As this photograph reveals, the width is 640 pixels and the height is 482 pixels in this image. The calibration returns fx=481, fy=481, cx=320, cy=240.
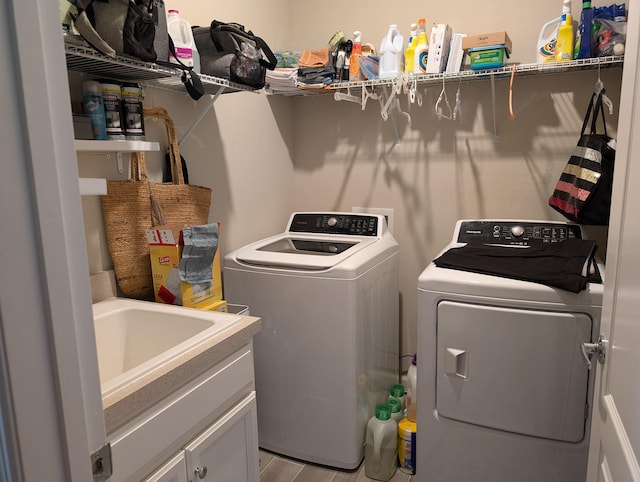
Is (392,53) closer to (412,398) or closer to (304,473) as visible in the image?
(412,398)

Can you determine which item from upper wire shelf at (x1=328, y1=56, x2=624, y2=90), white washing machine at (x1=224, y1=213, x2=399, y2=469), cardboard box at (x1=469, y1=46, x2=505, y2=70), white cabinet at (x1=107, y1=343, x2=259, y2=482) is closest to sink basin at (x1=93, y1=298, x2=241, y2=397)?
white cabinet at (x1=107, y1=343, x2=259, y2=482)

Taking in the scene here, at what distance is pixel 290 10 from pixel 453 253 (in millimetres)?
1714

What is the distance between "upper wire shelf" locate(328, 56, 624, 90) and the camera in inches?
75.9

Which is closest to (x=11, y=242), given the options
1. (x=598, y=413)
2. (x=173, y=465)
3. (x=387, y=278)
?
(x=173, y=465)

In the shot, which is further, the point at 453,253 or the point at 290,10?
the point at 290,10

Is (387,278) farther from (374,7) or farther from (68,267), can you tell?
(68,267)

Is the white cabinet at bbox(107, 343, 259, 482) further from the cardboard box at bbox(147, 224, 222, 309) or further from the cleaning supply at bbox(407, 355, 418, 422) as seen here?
the cleaning supply at bbox(407, 355, 418, 422)

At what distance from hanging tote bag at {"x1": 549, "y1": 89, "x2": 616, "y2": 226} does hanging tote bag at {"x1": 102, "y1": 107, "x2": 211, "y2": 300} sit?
63.0 inches

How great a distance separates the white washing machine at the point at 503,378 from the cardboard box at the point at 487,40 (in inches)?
40.3

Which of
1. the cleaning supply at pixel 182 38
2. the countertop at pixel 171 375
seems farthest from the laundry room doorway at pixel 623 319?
the cleaning supply at pixel 182 38

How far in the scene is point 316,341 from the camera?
2.05 metres

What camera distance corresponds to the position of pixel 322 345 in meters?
2.04

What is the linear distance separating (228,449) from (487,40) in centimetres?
191

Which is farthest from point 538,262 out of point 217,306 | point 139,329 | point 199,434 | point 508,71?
point 139,329
